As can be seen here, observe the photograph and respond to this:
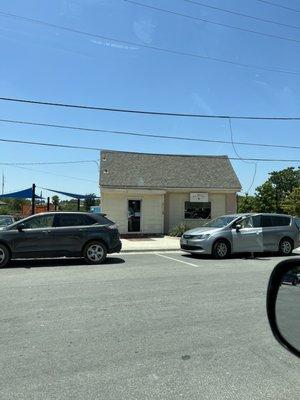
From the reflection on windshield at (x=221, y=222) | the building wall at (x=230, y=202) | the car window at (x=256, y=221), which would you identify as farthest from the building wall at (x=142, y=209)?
the car window at (x=256, y=221)

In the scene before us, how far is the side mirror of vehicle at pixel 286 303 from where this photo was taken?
2.85 metres

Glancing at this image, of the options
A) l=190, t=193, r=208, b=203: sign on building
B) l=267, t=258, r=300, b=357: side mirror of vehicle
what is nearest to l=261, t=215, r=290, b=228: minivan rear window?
l=190, t=193, r=208, b=203: sign on building

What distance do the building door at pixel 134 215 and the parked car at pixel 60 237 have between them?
13.4 m

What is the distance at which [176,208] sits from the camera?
102 feet

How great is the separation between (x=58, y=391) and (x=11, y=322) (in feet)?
9.73

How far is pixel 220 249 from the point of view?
691 inches

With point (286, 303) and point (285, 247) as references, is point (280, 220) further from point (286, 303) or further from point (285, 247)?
point (286, 303)

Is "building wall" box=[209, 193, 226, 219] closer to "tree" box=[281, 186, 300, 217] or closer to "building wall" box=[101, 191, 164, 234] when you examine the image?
"building wall" box=[101, 191, 164, 234]

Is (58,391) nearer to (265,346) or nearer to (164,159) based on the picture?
(265,346)

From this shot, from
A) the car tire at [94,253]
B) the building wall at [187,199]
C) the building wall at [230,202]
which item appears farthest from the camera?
the building wall at [230,202]

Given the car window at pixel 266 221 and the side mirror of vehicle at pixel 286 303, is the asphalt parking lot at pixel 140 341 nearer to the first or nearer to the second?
the side mirror of vehicle at pixel 286 303

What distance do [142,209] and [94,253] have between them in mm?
14265

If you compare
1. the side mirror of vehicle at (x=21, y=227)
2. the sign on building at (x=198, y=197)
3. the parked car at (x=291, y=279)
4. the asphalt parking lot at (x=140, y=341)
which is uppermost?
the sign on building at (x=198, y=197)

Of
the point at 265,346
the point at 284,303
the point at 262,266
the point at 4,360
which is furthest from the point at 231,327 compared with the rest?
the point at 262,266
